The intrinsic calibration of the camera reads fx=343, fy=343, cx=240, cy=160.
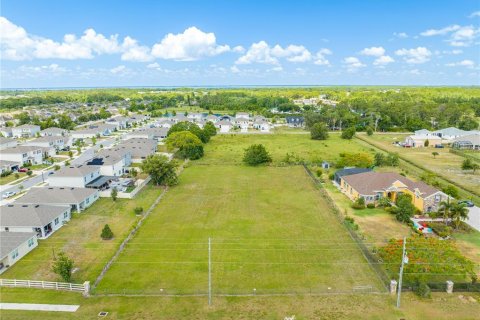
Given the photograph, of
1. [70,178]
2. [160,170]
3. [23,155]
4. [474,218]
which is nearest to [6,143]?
[23,155]

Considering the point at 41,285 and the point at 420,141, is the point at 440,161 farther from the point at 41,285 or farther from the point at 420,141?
the point at 41,285

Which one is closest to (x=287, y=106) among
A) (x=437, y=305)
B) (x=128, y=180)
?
(x=128, y=180)

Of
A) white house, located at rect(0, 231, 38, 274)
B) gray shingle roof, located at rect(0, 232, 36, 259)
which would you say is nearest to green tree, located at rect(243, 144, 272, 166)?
white house, located at rect(0, 231, 38, 274)

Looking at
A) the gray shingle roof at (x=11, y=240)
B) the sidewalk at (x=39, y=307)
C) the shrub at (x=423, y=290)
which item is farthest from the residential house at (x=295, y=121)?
the sidewalk at (x=39, y=307)

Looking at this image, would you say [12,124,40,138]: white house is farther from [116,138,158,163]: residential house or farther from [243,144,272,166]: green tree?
[243,144,272,166]: green tree

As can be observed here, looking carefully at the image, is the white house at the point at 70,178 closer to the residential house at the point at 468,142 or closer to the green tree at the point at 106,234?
the green tree at the point at 106,234

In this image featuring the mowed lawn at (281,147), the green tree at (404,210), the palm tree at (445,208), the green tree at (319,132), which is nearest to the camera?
the palm tree at (445,208)

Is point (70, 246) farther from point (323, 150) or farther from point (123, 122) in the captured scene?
point (123, 122)

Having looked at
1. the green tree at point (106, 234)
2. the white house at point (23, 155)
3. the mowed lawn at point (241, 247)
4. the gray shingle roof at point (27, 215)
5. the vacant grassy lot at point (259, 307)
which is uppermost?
the white house at point (23, 155)
